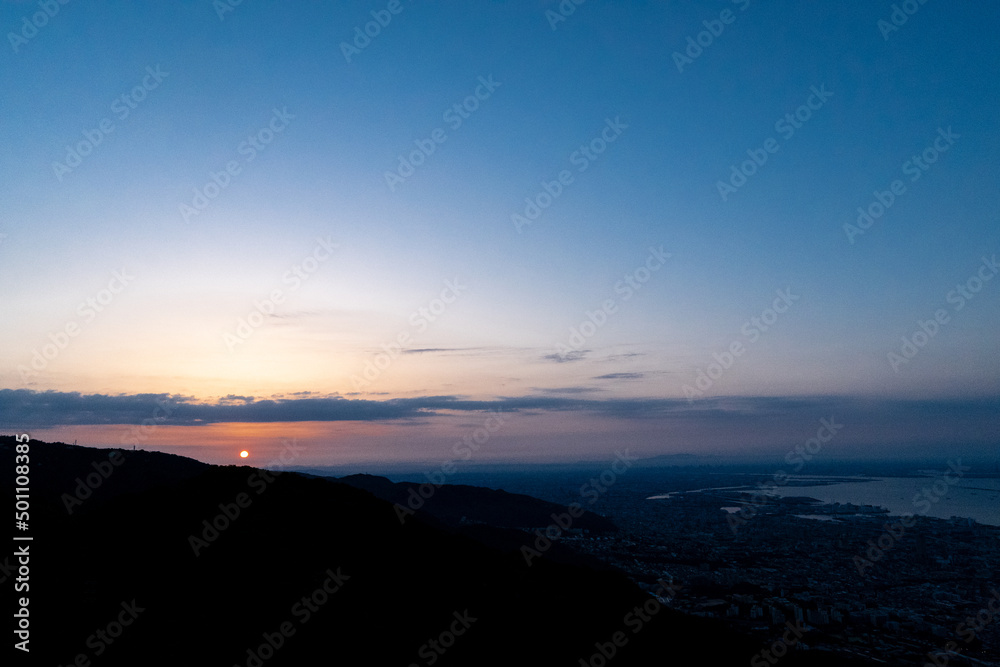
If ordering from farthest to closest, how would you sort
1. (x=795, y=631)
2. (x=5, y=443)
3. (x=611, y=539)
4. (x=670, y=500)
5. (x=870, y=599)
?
(x=670, y=500)
(x=611, y=539)
(x=5, y=443)
(x=870, y=599)
(x=795, y=631)

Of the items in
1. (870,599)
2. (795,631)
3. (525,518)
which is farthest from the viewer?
(525,518)

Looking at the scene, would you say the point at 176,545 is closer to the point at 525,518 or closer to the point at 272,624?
the point at 272,624

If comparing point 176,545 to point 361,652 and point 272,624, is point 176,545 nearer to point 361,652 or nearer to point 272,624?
point 272,624

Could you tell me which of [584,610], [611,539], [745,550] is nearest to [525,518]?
[611,539]

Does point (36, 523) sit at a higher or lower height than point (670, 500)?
higher

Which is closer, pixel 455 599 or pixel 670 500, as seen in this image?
pixel 455 599

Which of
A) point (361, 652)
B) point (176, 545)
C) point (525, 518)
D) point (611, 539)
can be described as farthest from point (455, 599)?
point (525, 518)

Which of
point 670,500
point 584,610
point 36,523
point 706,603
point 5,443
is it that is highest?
point 5,443
